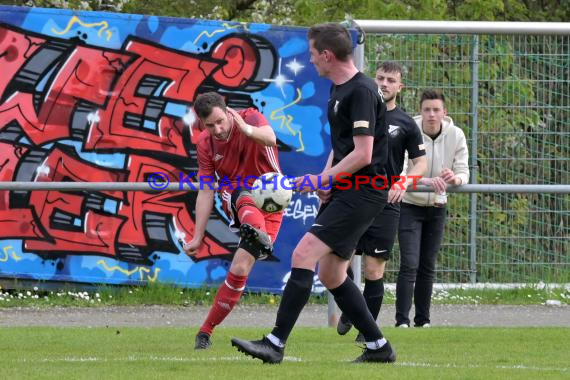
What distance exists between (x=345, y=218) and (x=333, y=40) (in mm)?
1047

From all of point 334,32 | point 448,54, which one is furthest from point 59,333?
point 448,54

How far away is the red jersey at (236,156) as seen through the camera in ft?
28.3

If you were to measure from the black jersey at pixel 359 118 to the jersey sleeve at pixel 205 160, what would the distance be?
4.94 feet

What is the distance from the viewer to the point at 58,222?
1173 cm

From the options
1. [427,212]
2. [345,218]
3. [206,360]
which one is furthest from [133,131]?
[345,218]

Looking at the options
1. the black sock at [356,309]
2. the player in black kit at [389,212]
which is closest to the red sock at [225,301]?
the player in black kit at [389,212]

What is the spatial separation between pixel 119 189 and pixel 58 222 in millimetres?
1576

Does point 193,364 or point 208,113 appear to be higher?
point 208,113

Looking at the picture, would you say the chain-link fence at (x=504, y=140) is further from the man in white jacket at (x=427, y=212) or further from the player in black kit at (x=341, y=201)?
the player in black kit at (x=341, y=201)

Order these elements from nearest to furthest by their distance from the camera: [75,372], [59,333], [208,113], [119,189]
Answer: [75,372] < [208,113] < [59,333] < [119,189]

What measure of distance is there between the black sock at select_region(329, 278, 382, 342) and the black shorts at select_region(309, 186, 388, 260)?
22 cm

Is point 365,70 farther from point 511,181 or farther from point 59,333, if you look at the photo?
point 59,333

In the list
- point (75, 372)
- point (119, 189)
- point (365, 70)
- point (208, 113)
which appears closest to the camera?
point (75, 372)

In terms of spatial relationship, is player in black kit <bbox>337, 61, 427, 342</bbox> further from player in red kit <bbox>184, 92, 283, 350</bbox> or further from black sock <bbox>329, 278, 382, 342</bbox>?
black sock <bbox>329, 278, 382, 342</bbox>
